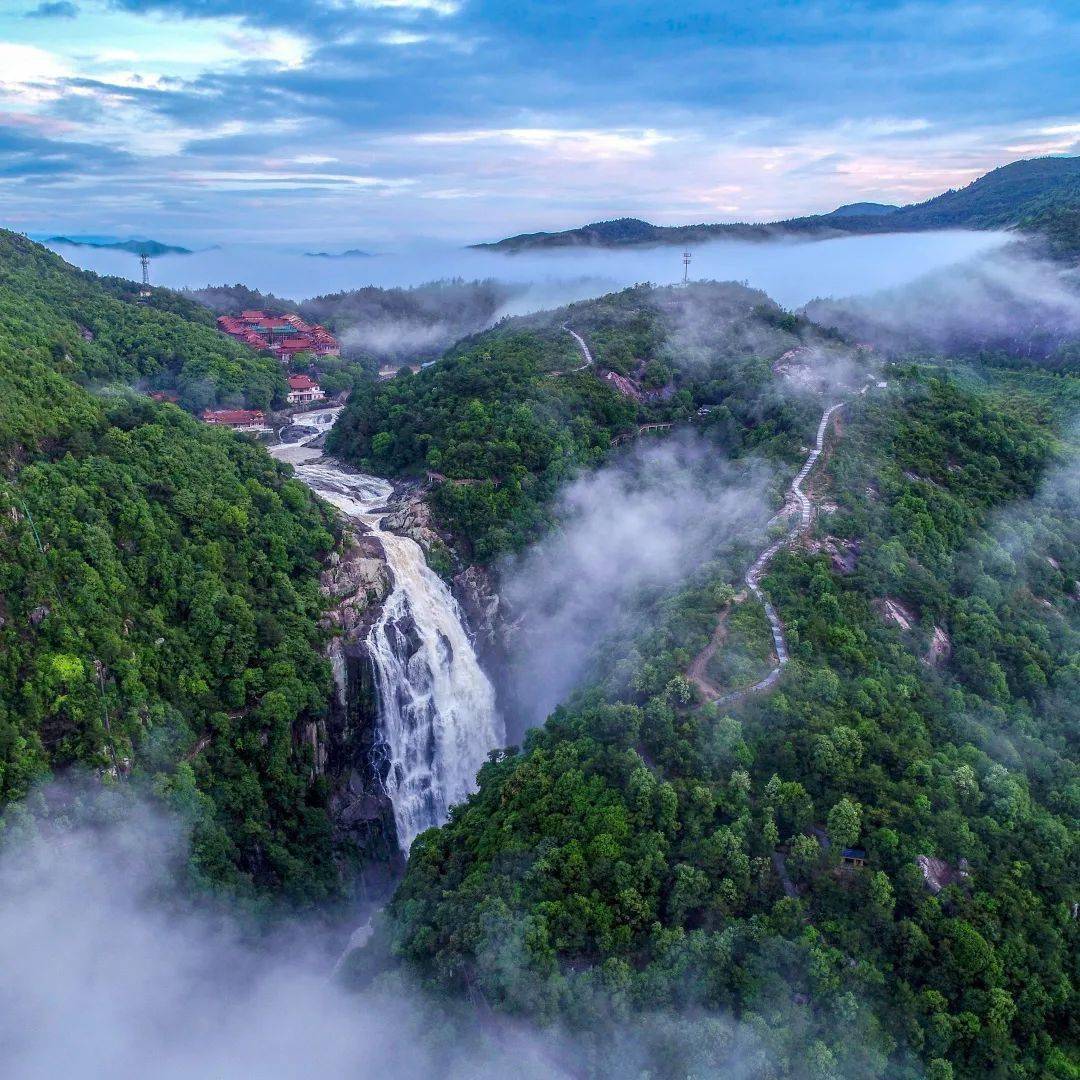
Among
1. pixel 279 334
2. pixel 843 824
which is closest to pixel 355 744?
pixel 843 824

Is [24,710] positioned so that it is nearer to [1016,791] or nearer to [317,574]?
[317,574]

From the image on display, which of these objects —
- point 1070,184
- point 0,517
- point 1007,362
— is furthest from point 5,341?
point 1070,184

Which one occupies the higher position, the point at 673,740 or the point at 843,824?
the point at 673,740

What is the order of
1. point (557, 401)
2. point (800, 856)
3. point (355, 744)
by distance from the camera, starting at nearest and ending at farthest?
point (800, 856)
point (355, 744)
point (557, 401)

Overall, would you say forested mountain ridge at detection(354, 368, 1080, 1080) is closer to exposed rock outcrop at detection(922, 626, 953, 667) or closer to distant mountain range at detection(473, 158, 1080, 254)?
exposed rock outcrop at detection(922, 626, 953, 667)

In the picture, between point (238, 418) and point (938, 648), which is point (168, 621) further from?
point (238, 418)

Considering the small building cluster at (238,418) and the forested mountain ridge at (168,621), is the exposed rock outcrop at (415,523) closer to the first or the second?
the forested mountain ridge at (168,621)
